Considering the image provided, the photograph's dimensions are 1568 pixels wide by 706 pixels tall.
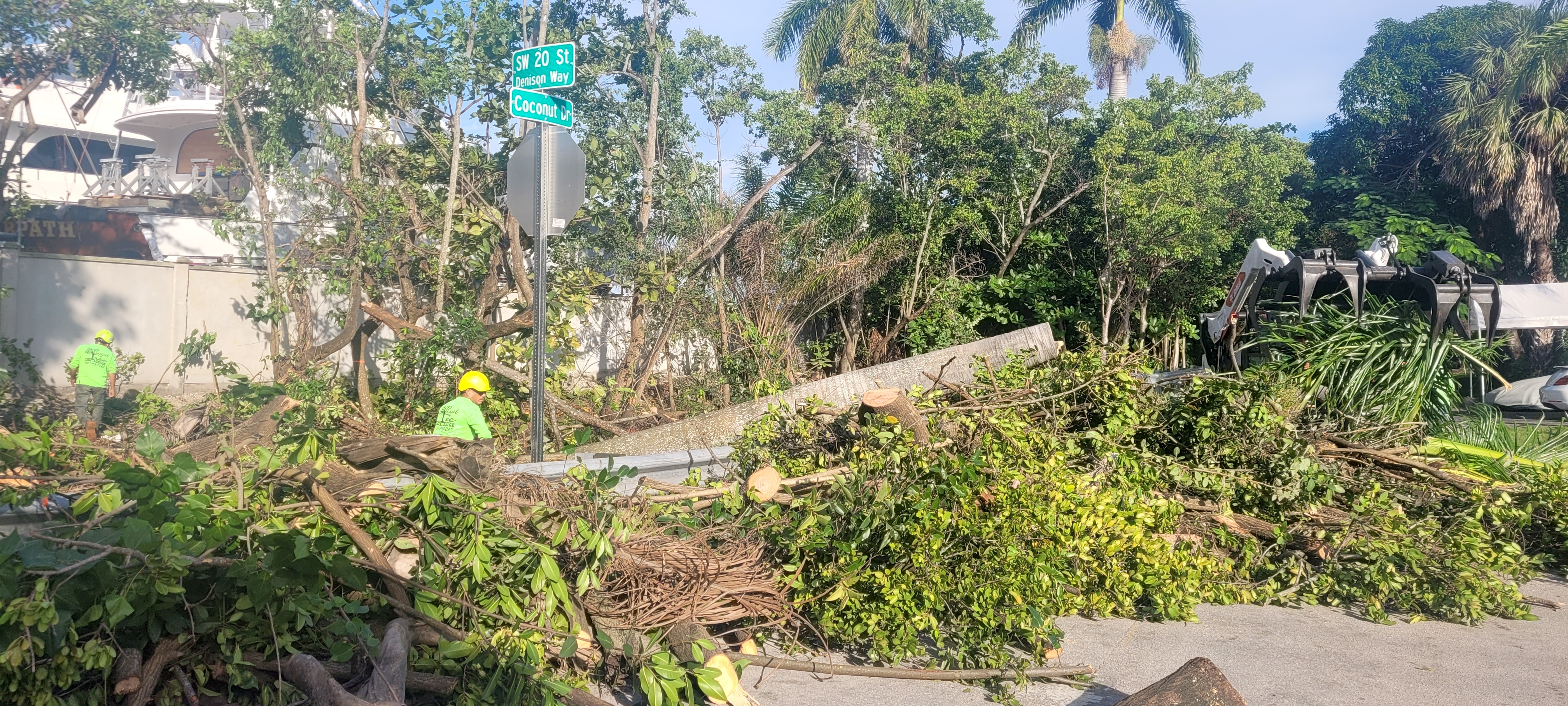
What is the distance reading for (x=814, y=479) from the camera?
5.27m

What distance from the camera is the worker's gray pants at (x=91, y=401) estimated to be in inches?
367

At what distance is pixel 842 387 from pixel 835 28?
14.7 meters

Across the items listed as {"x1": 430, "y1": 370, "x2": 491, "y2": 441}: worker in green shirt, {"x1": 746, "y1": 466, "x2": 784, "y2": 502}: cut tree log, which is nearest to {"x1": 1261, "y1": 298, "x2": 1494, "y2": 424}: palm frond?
{"x1": 746, "y1": 466, "x2": 784, "y2": 502}: cut tree log

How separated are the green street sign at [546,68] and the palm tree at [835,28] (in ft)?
46.0

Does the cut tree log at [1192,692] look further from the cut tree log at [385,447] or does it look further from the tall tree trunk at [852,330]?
the tall tree trunk at [852,330]

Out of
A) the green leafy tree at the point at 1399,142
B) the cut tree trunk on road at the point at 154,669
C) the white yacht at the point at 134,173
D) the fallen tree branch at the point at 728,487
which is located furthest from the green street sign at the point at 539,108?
the green leafy tree at the point at 1399,142

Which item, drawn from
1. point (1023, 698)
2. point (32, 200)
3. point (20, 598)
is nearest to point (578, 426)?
point (1023, 698)

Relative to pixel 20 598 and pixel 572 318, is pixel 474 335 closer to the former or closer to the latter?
pixel 572 318

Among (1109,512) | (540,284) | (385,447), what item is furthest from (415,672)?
(1109,512)

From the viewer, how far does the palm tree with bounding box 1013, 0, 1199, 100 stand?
2323cm

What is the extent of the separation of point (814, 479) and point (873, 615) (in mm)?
915

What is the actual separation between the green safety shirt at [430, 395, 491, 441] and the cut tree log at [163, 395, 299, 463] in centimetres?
89

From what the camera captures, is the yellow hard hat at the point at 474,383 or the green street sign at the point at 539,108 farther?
the yellow hard hat at the point at 474,383

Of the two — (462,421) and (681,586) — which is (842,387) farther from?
(681,586)
